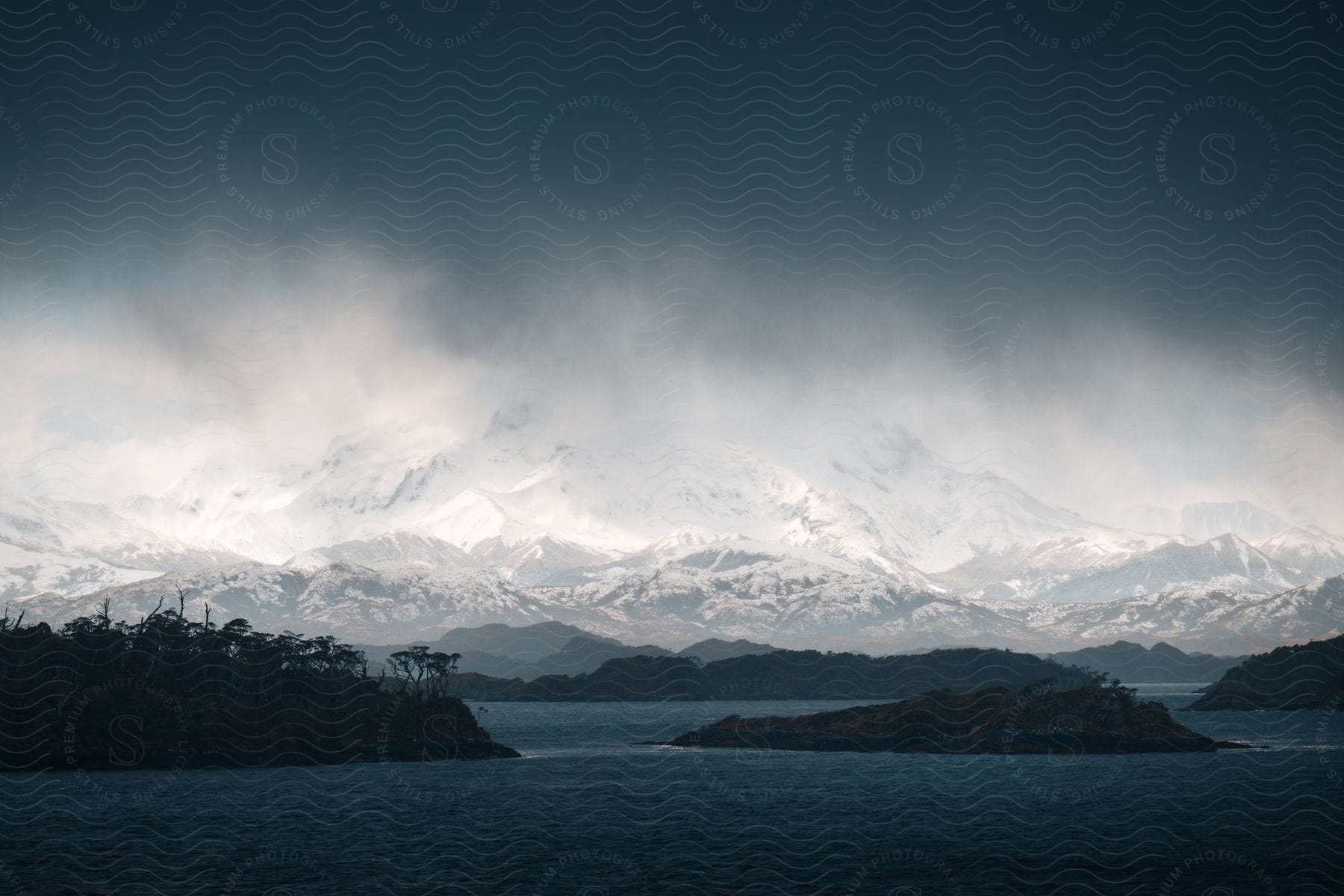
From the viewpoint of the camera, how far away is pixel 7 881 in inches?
3853

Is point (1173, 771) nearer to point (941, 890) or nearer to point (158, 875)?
point (941, 890)

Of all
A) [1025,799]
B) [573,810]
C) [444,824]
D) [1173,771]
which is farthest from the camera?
[1173,771]

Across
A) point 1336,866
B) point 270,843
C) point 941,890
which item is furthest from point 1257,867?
point 270,843

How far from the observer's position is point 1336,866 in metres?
104

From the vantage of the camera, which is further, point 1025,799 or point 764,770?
point 764,770

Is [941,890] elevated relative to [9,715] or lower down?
lower down

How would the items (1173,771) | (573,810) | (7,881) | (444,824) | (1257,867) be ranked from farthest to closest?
(1173,771)
(573,810)
(444,824)
(1257,867)
(7,881)

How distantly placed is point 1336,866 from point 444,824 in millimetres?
81499

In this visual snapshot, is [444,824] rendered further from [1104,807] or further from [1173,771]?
[1173,771]

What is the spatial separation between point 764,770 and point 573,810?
57.3 m

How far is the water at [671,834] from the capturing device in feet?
334

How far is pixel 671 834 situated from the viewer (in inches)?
5025

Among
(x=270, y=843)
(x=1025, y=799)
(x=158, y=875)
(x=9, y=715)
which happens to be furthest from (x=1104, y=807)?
(x=9, y=715)

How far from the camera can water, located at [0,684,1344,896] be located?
334ft
